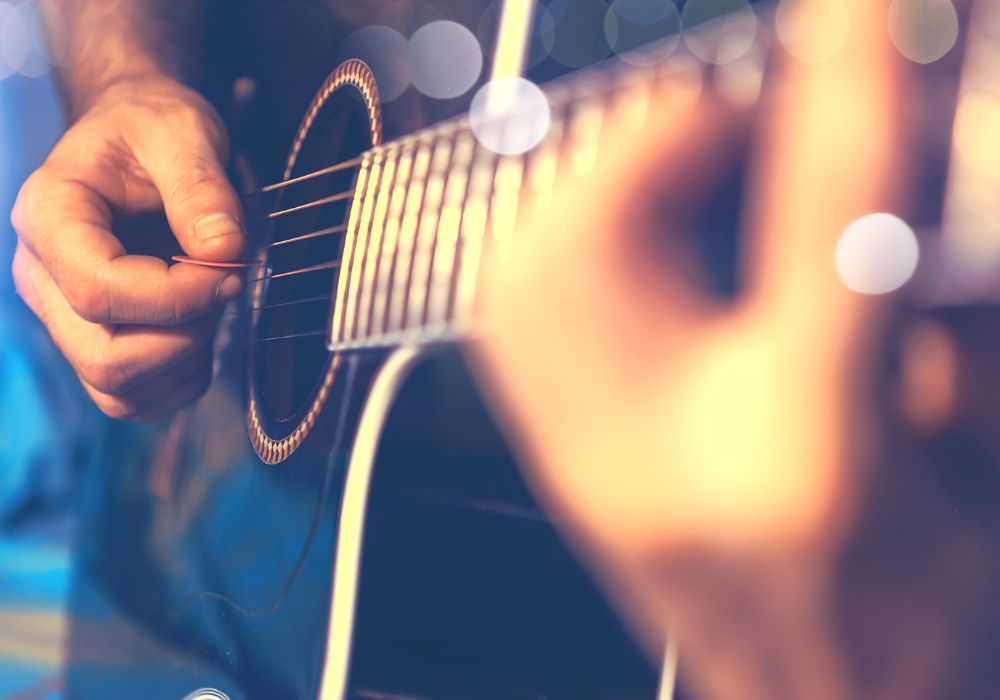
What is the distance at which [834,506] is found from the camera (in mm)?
357

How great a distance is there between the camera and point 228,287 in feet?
2.31

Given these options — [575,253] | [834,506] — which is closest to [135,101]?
[575,253]

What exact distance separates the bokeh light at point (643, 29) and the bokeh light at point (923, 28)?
10 cm

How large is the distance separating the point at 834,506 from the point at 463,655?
24cm

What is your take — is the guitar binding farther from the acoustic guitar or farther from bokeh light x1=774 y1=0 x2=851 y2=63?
bokeh light x1=774 y1=0 x2=851 y2=63

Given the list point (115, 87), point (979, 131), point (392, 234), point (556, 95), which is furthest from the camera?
point (115, 87)

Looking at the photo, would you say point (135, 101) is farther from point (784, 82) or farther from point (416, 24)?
point (784, 82)

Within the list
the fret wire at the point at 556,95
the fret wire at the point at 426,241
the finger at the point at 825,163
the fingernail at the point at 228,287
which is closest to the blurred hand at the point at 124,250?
the fingernail at the point at 228,287

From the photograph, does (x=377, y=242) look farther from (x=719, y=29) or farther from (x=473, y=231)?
(x=719, y=29)

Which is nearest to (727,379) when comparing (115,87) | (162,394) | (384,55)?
(384,55)

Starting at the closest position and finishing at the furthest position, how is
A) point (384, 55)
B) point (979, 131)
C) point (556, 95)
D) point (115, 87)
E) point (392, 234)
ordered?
point (979, 131), point (556, 95), point (392, 234), point (384, 55), point (115, 87)

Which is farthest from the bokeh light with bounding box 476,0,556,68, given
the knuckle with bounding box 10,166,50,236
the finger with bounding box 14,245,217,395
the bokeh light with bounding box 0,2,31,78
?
the bokeh light with bounding box 0,2,31,78

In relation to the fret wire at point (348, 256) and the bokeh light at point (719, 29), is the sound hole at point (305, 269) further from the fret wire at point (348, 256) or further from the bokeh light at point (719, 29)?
the bokeh light at point (719, 29)

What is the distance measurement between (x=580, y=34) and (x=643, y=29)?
2.0 inches
